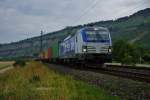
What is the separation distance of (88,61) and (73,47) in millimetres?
3483

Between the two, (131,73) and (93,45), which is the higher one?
(93,45)

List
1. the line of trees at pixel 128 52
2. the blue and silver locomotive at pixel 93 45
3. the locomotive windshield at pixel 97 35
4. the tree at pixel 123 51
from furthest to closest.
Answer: the line of trees at pixel 128 52
the tree at pixel 123 51
the locomotive windshield at pixel 97 35
the blue and silver locomotive at pixel 93 45

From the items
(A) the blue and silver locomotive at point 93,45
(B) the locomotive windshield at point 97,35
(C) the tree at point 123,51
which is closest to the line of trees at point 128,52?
(C) the tree at point 123,51

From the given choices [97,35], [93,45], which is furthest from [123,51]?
[93,45]

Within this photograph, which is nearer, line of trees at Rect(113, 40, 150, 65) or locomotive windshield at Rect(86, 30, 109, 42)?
locomotive windshield at Rect(86, 30, 109, 42)

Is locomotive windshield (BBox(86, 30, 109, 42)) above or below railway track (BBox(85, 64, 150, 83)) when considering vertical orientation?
above

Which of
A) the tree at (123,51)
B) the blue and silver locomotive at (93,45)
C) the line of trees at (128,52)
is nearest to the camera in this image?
the blue and silver locomotive at (93,45)

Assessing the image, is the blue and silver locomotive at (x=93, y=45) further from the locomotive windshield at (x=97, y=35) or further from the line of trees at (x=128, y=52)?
the line of trees at (x=128, y=52)

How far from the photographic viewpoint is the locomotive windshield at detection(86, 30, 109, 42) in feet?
90.4

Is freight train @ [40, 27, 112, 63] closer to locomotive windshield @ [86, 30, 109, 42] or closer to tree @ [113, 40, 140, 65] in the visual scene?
locomotive windshield @ [86, 30, 109, 42]

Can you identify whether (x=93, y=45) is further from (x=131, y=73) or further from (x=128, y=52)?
(x=128, y=52)

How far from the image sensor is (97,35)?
28.0 metres

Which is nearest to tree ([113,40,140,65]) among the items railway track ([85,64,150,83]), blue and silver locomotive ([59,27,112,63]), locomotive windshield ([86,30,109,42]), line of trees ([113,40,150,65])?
line of trees ([113,40,150,65])

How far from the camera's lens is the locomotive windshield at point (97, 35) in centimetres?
2757
